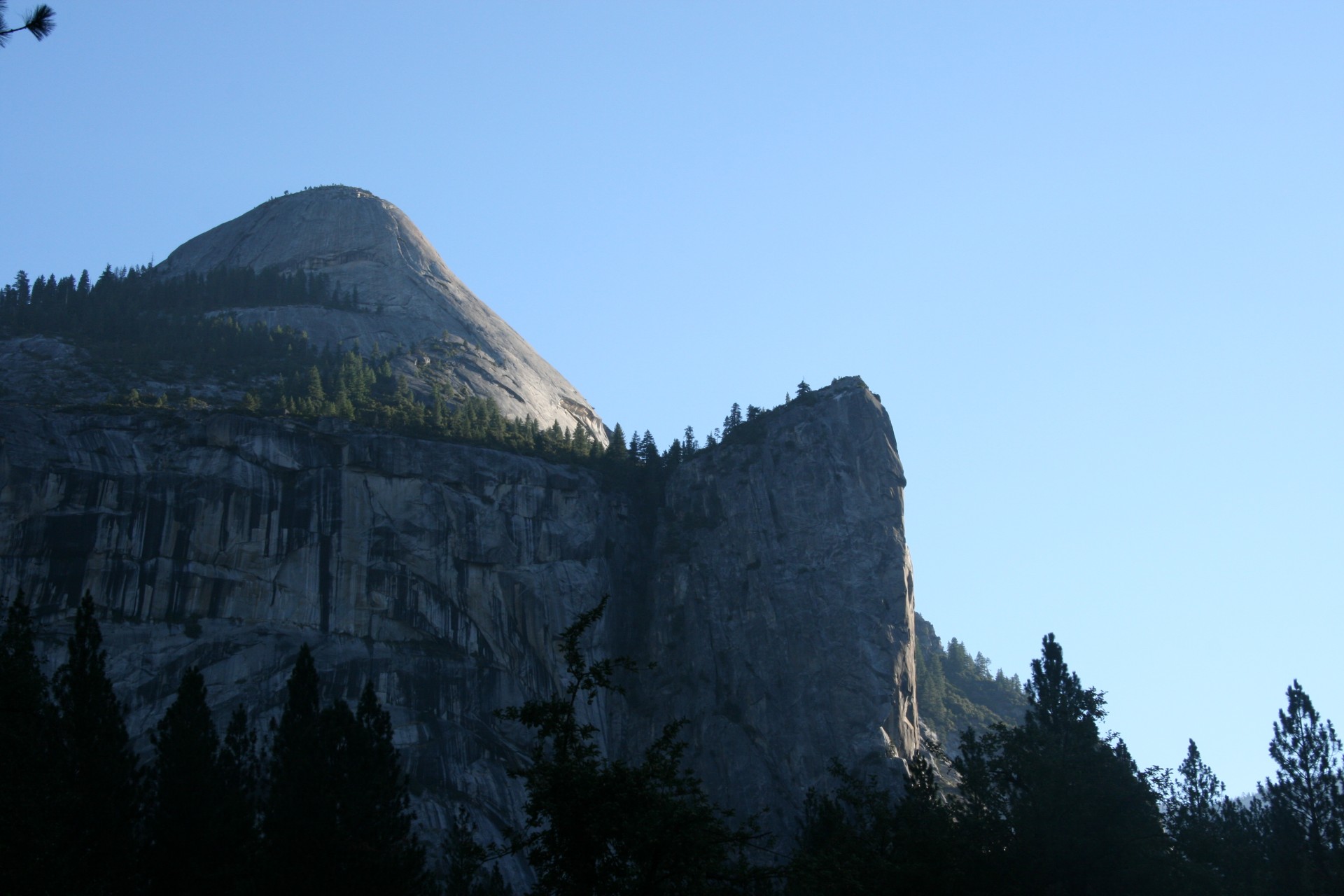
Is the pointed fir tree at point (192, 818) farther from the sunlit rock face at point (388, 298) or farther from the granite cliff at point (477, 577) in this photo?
the sunlit rock face at point (388, 298)

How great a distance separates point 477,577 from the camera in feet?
333

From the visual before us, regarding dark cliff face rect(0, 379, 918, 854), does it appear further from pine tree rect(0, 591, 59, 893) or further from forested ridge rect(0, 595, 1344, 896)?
pine tree rect(0, 591, 59, 893)

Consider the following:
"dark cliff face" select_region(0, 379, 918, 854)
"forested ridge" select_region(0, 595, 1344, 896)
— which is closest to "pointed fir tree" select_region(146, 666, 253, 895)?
"forested ridge" select_region(0, 595, 1344, 896)

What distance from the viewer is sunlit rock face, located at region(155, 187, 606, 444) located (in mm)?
141250

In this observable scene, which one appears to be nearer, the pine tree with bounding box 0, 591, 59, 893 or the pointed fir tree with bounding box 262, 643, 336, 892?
the pine tree with bounding box 0, 591, 59, 893

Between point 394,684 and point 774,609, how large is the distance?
30.7 m

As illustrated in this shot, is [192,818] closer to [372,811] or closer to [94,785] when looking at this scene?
[94,785]

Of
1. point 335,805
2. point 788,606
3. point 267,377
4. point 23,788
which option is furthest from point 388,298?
point 23,788

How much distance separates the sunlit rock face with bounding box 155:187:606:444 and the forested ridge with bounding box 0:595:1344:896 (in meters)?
77.2

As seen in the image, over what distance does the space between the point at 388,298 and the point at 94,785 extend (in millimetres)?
113124

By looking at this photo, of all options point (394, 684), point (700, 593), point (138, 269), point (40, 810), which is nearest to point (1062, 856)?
point (40, 810)

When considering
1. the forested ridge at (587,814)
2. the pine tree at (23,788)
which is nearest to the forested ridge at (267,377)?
the forested ridge at (587,814)

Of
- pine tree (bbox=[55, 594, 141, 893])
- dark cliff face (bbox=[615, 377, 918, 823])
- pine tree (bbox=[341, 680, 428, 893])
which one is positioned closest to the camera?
pine tree (bbox=[55, 594, 141, 893])

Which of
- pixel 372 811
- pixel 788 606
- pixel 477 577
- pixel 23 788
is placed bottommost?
pixel 23 788
